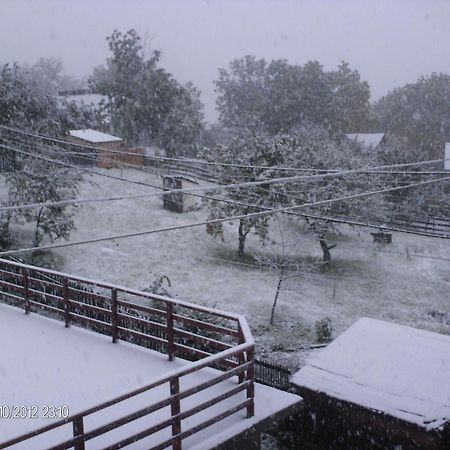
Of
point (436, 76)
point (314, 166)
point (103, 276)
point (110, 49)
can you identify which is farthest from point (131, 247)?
point (436, 76)

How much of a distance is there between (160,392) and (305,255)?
21.8 m

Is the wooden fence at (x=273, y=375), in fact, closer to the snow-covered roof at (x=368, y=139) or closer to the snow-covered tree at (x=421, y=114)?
the snow-covered roof at (x=368, y=139)

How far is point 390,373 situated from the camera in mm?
10633

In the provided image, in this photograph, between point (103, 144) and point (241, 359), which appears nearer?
point (241, 359)

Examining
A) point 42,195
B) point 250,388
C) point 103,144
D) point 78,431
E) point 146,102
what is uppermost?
point 146,102

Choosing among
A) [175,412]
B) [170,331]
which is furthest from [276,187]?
[175,412]

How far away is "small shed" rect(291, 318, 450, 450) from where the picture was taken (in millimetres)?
9305

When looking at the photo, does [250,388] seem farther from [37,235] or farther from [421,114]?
[421,114]

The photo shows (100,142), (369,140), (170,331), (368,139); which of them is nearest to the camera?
(170,331)

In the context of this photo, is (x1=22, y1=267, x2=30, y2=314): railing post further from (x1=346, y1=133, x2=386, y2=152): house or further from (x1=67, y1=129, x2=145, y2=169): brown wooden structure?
(x1=346, y1=133, x2=386, y2=152): house

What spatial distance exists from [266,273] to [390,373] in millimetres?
14861
